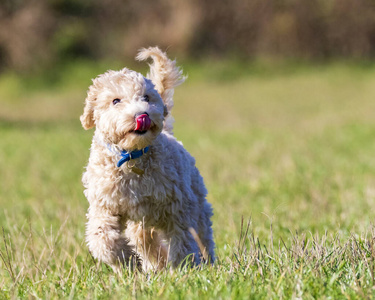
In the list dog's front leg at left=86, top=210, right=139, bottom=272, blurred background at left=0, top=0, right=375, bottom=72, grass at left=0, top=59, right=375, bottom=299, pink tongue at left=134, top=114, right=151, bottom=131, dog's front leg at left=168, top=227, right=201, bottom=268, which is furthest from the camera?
blurred background at left=0, top=0, right=375, bottom=72

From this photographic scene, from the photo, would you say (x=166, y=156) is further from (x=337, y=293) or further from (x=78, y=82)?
(x=78, y=82)

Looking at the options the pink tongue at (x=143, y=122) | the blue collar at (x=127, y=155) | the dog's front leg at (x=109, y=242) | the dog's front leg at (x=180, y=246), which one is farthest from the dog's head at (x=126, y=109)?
the dog's front leg at (x=180, y=246)

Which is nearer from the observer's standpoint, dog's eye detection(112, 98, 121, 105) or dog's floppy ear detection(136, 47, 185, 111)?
dog's eye detection(112, 98, 121, 105)

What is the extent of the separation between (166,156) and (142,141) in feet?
1.73

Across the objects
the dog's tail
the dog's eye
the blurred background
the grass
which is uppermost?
the blurred background

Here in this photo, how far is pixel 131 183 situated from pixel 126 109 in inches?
21.4

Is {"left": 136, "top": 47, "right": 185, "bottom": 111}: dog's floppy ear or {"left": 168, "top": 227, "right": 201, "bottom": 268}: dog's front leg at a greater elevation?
{"left": 136, "top": 47, "right": 185, "bottom": 111}: dog's floppy ear

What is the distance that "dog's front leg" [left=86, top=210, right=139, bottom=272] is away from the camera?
4039mm

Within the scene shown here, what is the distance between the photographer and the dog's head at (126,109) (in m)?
3.74

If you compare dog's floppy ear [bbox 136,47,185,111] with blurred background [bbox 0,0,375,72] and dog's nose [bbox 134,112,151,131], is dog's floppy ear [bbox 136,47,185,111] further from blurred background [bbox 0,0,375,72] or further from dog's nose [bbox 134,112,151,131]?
blurred background [bbox 0,0,375,72]

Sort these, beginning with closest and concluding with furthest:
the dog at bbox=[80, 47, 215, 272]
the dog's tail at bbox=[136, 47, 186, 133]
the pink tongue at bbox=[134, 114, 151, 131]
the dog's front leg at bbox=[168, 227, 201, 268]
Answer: the pink tongue at bbox=[134, 114, 151, 131], the dog at bbox=[80, 47, 215, 272], the dog's front leg at bbox=[168, 227, 201, 268], the dog's tail at bbox=[136, 47, 186, 133]

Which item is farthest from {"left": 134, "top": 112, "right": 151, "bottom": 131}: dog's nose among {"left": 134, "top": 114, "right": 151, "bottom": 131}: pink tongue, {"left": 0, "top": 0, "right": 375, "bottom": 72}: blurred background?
{"left": 0, "top": 0, "right": 375, "bottom": 72}: blurred background

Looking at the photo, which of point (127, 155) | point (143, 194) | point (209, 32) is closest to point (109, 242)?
point (143, 194)

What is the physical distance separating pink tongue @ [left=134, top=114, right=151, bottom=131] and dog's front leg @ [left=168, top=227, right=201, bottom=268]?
32.2 inches
